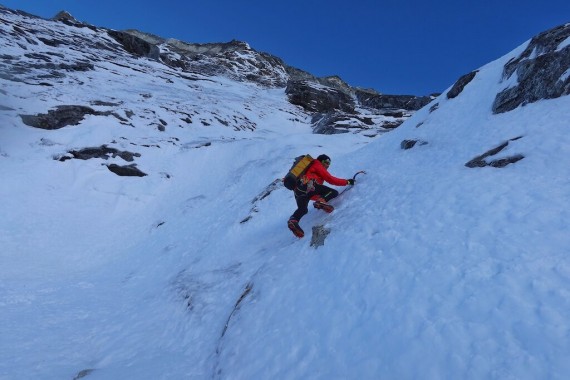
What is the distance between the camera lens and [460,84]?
19.6m

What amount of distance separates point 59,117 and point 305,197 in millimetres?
22651

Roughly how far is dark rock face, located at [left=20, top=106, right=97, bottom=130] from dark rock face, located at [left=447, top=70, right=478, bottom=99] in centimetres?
2401

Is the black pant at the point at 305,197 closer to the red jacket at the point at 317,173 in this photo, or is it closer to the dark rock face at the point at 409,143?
the red jacket at the point at 317,173

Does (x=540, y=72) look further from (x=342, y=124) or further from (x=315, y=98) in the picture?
(x=315, y=98)

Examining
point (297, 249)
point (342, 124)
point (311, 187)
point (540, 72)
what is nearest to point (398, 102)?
point (342, 124)

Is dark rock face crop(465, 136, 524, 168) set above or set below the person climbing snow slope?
above

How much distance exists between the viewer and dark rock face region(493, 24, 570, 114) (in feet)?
42.1

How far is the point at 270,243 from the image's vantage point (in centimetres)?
1173

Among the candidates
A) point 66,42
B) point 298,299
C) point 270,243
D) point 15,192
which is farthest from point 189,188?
point 66,42

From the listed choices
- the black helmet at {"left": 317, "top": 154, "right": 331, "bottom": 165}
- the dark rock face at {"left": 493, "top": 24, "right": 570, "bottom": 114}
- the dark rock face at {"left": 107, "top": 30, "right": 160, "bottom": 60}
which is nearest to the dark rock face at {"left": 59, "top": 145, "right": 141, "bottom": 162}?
the black helmet at {"left": 317, "top": 154, "right": 331, "bottom": 165}

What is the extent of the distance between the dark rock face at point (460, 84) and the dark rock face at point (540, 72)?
10.1 feet

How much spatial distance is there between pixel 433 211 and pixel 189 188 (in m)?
17.2

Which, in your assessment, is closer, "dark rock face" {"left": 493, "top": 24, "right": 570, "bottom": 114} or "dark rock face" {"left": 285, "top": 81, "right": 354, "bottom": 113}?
"dark rock face" {"left": 493, "top": 24, "right": 570, "bottom": 114}

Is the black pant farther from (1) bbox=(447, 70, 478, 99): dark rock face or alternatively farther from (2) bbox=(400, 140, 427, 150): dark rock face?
(1) bbox=(447, 70, 478, 99): dark rock face
